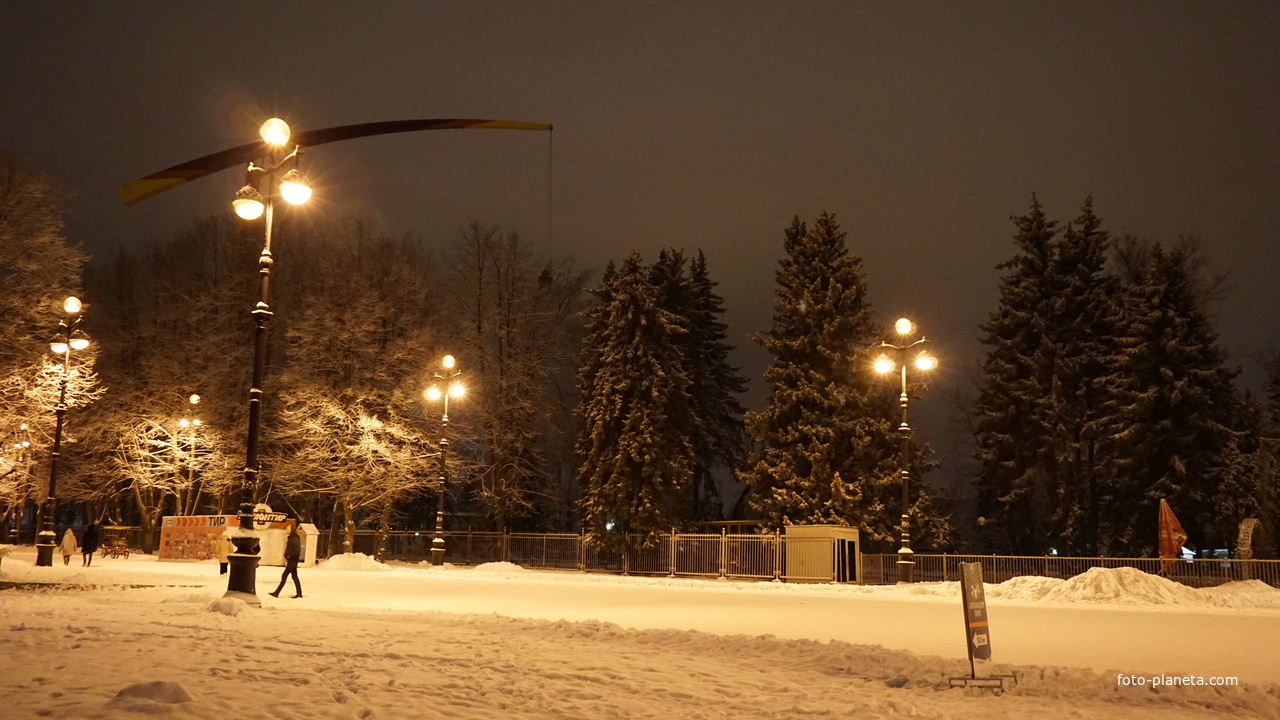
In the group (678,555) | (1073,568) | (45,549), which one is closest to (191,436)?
(45,549)

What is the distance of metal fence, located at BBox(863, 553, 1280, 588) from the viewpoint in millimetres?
27391

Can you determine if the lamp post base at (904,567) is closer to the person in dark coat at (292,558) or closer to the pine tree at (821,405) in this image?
the pine tree at (821,405)

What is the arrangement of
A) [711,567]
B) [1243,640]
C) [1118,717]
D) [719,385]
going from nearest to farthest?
[1118,717] → [1243,640] → [711,567] → [719,385]

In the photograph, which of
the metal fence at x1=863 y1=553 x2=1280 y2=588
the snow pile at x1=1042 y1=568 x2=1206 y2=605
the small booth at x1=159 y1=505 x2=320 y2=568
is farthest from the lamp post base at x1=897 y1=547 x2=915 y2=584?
the small booth at x1=159 y1=505 x2=320 y2=568

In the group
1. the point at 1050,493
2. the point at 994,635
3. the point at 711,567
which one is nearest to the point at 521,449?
the point at 711,567

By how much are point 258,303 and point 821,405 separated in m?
27.9

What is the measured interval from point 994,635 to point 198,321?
42.0 metres

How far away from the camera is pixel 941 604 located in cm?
2044

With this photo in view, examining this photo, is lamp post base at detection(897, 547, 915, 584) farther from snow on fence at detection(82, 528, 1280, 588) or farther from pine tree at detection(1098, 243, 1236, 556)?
pine tree at detection(1098, 243, 1236, 556)

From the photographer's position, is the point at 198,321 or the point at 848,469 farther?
the point at 198,321

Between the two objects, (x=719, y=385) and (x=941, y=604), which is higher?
(x=719, y=385)

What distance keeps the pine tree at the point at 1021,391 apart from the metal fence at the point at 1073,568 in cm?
1343

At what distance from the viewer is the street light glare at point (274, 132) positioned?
49.9 feet

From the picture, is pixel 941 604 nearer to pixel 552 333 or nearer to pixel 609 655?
pixel 609 655
